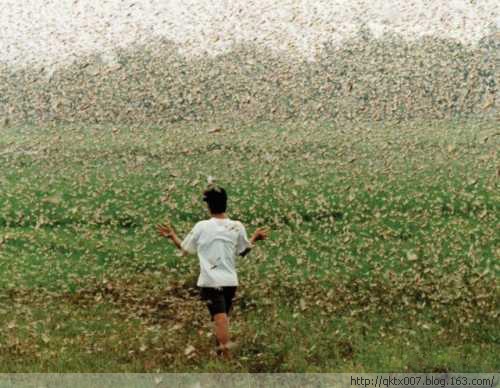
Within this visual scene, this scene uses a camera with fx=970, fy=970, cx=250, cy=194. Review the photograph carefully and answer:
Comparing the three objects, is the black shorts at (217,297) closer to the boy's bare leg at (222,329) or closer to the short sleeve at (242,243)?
the boy's bare leg at (222,329)

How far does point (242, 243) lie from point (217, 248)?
0.20 m

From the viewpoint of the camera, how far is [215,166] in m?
12.6

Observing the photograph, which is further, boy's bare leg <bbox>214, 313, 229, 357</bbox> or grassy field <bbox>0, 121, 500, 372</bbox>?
grassy field <bbox>0, 121, 500, 372</bbox>

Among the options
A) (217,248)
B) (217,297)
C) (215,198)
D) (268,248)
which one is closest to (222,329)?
(217,297)

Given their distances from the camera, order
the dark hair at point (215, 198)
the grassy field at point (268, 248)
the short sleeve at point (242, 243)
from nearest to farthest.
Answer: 1. the dark hair at point (215, 198)
2. the short sleeve at point (242, 243)
3. the grassy field at point (268, 248)

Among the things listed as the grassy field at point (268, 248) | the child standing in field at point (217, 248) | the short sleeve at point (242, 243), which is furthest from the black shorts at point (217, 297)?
the grassy field at point (268, 248)

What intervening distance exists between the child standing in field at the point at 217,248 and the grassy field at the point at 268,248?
0.51 meters

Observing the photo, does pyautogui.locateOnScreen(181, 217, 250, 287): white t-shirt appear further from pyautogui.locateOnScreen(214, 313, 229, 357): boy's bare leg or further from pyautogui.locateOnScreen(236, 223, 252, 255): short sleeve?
pyautogui.locateOnScreen(214, 313, 229, 357): boy's bare leg

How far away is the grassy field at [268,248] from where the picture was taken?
727 cm

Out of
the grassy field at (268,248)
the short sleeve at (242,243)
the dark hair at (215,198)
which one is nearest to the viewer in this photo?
Result: the dark hair at (215,198)

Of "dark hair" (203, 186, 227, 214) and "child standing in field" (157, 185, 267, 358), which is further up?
"dark hair" (203, 186, 227, 214)

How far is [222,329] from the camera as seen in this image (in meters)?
6.65

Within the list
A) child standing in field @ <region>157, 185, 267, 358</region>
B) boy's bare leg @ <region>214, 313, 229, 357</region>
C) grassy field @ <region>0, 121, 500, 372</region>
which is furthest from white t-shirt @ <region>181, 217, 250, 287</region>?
grassy field @ <region>0, 121, 500, 372</region>

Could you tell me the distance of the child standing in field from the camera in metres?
6.46
